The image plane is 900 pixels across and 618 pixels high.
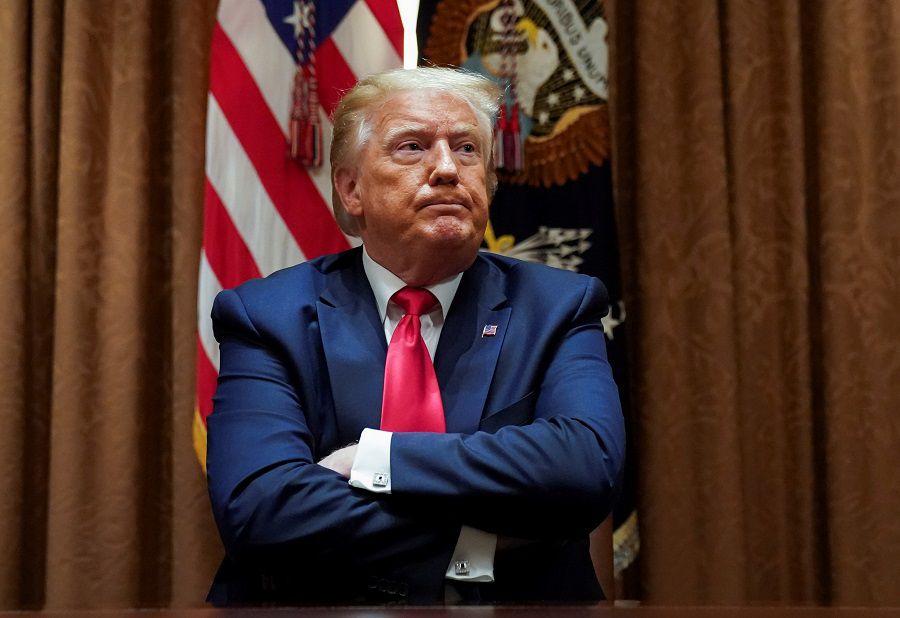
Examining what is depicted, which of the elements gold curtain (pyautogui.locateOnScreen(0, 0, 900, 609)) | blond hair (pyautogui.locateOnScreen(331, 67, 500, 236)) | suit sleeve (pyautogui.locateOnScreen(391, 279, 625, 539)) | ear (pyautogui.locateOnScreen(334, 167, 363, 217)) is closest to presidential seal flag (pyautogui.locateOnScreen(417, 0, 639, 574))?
gold curtain (pyautogui.locateOnScreen(0, 0, 900, 609))

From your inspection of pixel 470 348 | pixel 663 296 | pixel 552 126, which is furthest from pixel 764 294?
pixel 470 348

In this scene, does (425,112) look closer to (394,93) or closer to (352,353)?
(394,93)

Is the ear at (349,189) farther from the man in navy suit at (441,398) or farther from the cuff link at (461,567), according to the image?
the cuff link at (461,567)

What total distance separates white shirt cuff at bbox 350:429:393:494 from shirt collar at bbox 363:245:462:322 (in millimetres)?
410

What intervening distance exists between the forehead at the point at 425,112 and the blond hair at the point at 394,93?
0.02 m

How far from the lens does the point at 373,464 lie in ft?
5.89

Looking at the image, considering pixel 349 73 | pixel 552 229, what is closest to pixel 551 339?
pixel 552 229

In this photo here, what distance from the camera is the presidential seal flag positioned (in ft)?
9.57

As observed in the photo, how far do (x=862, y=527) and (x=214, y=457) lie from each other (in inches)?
73.6

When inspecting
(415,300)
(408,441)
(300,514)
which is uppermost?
(415,300)

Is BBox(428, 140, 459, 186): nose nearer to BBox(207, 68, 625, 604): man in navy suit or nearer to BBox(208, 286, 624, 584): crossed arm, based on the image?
BBox(207, 68, 625, 604): man in navy suit

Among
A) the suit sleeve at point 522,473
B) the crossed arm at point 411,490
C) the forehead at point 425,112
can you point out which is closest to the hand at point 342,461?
the crossed arm at point 411,490

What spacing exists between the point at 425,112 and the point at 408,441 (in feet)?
2.46

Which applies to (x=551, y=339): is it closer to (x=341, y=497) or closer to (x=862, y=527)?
(x=341, y=497)
